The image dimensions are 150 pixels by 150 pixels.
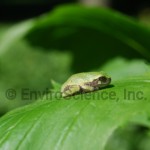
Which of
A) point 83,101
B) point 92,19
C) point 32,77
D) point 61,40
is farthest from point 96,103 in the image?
point 32,77

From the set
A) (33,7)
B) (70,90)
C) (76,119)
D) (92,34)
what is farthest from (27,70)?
(33,7)

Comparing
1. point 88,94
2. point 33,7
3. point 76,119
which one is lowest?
point 76,119

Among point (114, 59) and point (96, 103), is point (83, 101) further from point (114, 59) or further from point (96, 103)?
point (114, 59)

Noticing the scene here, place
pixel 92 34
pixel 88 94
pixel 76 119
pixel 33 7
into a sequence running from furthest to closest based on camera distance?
pixel 33 7 < pixel 92 34 < pixel 88 94 < pixel 76 119

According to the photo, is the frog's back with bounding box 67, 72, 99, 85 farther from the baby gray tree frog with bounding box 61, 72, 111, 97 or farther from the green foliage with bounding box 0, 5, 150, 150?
the green foliage with bounding box 0, 5, 150, 150

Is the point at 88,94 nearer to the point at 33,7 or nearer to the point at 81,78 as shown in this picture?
the point at 81,78

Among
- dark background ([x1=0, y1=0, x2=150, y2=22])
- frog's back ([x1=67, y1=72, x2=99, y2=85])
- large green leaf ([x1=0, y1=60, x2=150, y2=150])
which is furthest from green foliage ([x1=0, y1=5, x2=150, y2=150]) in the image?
dark background ([x1=0, y1=0, x2=150, y2=22])

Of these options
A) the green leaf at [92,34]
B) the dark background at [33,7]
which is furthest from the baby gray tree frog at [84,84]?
the dark background at [33,7]
